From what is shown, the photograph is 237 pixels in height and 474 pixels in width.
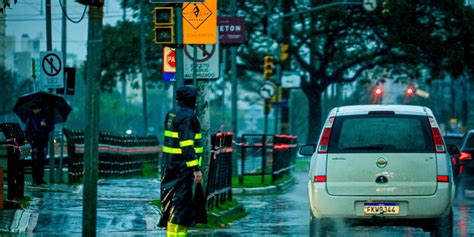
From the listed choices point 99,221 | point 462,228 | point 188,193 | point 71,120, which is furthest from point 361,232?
point 71,120

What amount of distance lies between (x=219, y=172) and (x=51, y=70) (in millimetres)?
6810

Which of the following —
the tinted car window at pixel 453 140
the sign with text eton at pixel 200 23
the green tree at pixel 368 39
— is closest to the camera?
the sign with text eton at pixel 200 23

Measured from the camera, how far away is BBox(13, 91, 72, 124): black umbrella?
81.7 feet

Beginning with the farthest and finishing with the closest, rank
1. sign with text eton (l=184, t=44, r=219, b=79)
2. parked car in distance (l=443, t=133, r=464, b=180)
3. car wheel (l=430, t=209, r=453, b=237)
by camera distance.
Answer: sign with text eton (l=184, t=44, r=219, b=79) < parked car in distance (l=443, t=133, r=464, b=180) < car wheel (l=430, t=209, r=453, b=237)

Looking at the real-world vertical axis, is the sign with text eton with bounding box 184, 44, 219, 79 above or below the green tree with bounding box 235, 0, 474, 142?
below

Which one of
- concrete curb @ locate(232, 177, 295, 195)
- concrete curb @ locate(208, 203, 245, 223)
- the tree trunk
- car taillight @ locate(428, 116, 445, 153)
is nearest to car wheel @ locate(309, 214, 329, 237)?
car taillight @ locate(428, 116, 445, 153)

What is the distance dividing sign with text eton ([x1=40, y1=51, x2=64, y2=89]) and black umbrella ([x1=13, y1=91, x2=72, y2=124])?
35.7 inches

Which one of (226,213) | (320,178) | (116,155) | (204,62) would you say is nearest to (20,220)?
(204,62)

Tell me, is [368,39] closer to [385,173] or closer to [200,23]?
[200,23]

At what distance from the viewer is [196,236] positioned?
49.0ft

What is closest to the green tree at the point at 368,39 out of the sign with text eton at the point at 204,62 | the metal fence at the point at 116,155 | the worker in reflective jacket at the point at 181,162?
the metal fence at the point at 116,155

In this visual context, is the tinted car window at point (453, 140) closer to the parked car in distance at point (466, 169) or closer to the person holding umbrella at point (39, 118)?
the parked car in distance at point (466, 169)

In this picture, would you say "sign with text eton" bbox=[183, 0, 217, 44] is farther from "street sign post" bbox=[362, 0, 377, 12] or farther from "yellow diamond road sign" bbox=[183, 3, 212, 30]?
"street sign post" bbox=[362, 0, 377, 12]

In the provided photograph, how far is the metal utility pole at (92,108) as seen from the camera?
10.7m
